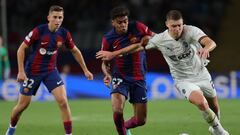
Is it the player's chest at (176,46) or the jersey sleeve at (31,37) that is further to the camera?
the jersey sleeve at (31,37)

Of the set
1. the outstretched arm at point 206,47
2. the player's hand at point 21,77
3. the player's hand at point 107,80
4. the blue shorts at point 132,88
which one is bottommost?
the blue shorts at point 132,88

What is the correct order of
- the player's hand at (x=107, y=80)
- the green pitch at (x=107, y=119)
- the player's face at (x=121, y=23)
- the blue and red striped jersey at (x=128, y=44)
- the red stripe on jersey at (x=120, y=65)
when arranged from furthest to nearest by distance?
the green pitch at (x=107, y=119) < the red stripe on jersey at (x=120, y=65) < the blue and red striped jersey at (x=128, y=44) < the player's hand at (x=107, y=80) < the player's face at (x=121, y=23)

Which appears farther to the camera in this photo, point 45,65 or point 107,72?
point 45,65

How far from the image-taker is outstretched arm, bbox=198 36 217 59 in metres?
8.73

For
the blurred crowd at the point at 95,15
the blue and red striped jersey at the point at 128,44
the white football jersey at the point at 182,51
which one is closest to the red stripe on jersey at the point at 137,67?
the blue and red striped jersey at the point at 128,44

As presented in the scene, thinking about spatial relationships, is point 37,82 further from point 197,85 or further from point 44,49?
point 197,85

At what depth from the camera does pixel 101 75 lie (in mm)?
21312

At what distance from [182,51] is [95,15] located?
1737 cm

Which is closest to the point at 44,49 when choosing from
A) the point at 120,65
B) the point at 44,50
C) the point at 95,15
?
the point at 44,50

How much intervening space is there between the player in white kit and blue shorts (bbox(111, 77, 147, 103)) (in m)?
0.56

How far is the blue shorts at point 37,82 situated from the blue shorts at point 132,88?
0.95m

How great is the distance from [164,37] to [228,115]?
17.2ft

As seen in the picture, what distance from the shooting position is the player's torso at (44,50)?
10.1m

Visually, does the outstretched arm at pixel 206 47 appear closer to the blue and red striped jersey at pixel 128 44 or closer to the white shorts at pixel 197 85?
the white shorts at pixel 197 85
